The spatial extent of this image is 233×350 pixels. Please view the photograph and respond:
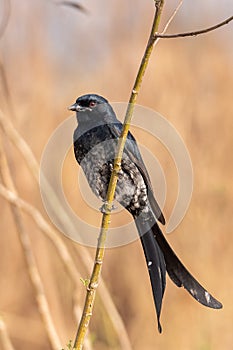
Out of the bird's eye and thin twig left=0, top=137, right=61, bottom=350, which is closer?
the bird's eye

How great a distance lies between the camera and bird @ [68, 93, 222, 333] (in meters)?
2.09

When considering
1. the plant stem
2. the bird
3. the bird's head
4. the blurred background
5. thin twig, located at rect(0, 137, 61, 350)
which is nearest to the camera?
the plant stem

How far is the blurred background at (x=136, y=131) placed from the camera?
144 inches

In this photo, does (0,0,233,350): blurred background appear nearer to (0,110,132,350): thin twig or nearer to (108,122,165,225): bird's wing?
(0,110,132,350): thin twig

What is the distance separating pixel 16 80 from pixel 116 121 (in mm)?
1864

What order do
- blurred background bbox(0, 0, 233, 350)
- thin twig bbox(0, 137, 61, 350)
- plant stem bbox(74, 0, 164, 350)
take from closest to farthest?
plant stem bbox(74, 0, 164, 350) < thin twig bbox(0, 137, 61, 350) < blurred background bbox(0, 0, 233, 350)

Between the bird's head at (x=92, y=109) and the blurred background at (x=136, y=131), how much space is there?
127 centimetres

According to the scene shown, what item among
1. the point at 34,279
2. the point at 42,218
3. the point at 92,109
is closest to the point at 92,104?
the point at 92,109

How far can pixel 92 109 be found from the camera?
229 cm

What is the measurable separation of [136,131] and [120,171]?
176cm

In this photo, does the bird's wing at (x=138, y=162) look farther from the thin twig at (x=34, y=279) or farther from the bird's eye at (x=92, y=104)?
the thin twig at (x=34, y=279)

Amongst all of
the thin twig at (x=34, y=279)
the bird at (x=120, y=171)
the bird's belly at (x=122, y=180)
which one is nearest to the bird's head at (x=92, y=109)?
the bird at (x=120, y=171)

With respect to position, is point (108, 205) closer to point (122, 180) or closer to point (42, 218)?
point (122, 180)

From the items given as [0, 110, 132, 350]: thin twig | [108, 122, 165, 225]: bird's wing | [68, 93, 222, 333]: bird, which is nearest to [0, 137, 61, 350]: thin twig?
[0, 110, 132, 350]: thin twig
